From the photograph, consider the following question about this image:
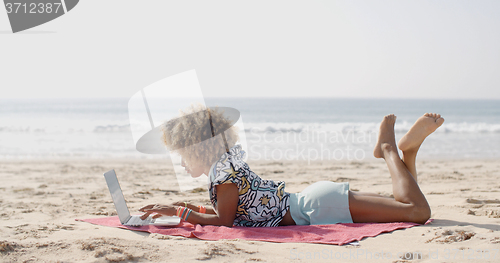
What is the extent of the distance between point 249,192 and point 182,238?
0.60 m

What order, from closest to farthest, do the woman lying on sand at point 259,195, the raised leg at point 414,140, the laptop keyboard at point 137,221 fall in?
1. the woman lying on sand at point 259,195
2. the laptop keyboard at point 137,221
3. the raised leg at point 414,140

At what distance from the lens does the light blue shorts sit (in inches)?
114

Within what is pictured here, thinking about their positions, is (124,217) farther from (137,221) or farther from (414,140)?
(414,140)

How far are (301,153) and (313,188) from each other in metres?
6.92

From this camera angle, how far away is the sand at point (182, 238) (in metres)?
2.22

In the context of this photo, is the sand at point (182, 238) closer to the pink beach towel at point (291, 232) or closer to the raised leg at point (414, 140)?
the pink beach towel at point (291, 232)

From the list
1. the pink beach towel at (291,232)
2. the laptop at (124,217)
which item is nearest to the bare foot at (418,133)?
the pink beach towel at (291,232)

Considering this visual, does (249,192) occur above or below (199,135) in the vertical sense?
below

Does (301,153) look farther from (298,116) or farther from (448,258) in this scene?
(298,116)

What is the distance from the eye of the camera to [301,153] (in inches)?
387

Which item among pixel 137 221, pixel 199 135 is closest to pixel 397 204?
pixel 199 135

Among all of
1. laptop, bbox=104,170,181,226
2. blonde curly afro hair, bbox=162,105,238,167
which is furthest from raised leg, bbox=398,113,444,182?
laptop, bbox=104,170,181,226

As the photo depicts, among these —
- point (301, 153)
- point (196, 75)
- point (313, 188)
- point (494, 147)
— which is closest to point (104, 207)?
point (196, 75)

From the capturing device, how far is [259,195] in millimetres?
2795
